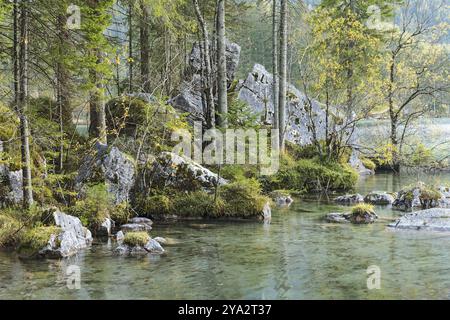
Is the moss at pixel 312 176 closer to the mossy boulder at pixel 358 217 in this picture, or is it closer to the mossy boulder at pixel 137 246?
the mossy boulder at pixel 358 217

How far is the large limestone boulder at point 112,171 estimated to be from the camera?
14539mm

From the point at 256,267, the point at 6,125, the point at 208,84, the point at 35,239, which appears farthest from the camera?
the point at 208,84

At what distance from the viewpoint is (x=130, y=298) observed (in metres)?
8.07

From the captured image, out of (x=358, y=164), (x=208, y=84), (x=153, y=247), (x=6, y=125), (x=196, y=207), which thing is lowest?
(x=153, y=247)

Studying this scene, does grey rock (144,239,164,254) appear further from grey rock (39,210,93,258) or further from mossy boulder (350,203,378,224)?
mossy boulder (350,203,378,224)

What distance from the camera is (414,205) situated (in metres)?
17.8

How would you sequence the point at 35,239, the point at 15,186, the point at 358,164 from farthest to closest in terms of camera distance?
the point at 358,164, the point at 15,186, the point at 35,239

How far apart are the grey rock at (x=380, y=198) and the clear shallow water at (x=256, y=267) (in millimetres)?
5107

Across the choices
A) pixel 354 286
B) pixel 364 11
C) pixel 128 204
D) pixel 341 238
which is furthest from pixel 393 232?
pixel 364 11

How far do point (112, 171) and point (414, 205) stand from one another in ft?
33.3

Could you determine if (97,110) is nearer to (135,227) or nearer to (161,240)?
(135,227)

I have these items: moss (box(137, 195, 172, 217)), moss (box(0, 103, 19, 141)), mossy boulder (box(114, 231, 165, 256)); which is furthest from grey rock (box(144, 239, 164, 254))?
moss (box(0, 103, 19, 141))

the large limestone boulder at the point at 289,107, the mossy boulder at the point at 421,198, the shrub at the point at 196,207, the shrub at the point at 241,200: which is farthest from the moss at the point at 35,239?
the large limestone boulder at the point at 289,107

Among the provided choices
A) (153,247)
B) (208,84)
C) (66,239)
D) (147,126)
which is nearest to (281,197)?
(208,84)
